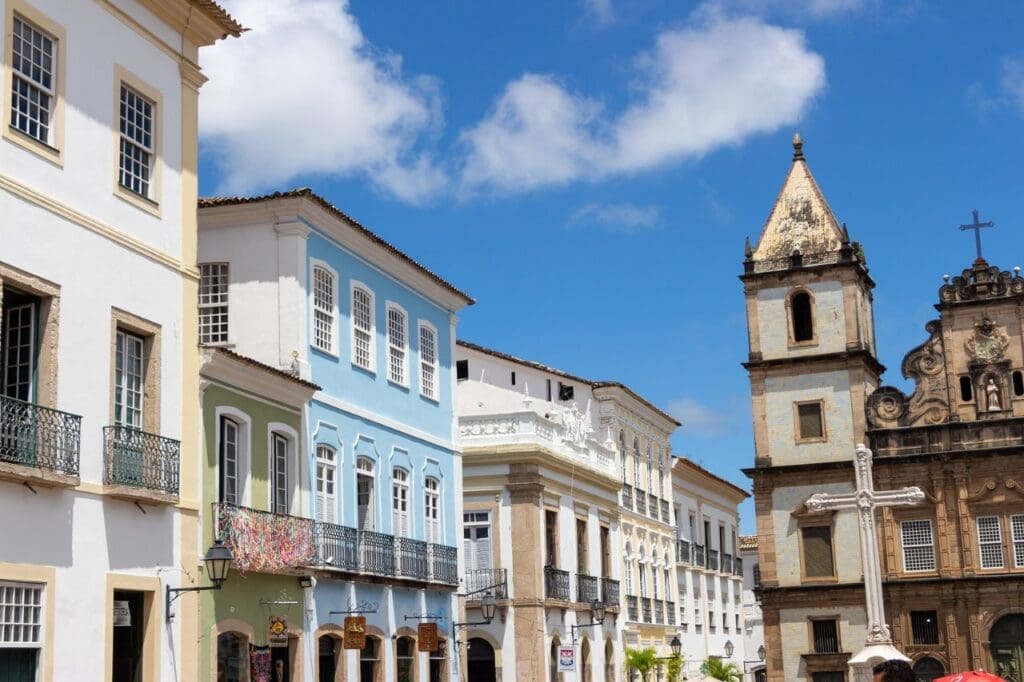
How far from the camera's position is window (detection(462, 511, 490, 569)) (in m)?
39.1

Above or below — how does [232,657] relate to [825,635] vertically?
below

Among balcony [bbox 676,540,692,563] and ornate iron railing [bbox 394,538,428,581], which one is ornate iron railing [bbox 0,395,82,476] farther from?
balcony [bbox 676,540,692,563]

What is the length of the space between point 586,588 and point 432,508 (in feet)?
37.9

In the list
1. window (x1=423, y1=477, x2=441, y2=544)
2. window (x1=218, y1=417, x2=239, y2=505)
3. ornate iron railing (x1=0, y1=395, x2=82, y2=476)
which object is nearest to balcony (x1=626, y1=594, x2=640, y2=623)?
window (x1=423, y1=477, x2=441, y2=544)

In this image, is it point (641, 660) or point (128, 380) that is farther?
point (641, 660)

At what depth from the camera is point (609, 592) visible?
4419 centimetres

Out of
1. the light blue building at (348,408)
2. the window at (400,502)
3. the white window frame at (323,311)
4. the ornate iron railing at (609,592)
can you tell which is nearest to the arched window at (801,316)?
the ornate iron railing at (609,592)

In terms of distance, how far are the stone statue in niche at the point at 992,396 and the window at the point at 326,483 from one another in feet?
90.0

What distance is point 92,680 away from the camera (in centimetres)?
1758

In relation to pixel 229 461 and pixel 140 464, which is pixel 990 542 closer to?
pixel 229 461

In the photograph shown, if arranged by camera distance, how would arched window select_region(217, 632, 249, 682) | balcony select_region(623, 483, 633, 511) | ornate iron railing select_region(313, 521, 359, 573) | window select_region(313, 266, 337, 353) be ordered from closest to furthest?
arched window select_region(217, 632, 249, 682)
ornate iron railing select_region(313, 521, 359, 573)
window select_region(313, 266, 337, 353)
balcony select_region(623, 483, 633, 511)

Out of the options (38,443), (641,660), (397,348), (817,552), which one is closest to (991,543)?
(817,552)

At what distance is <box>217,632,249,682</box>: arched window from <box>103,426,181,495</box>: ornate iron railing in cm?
426

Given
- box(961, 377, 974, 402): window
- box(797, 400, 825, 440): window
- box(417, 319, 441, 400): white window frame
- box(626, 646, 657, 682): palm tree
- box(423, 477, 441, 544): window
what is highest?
box(961, 377, 974, 402): window
